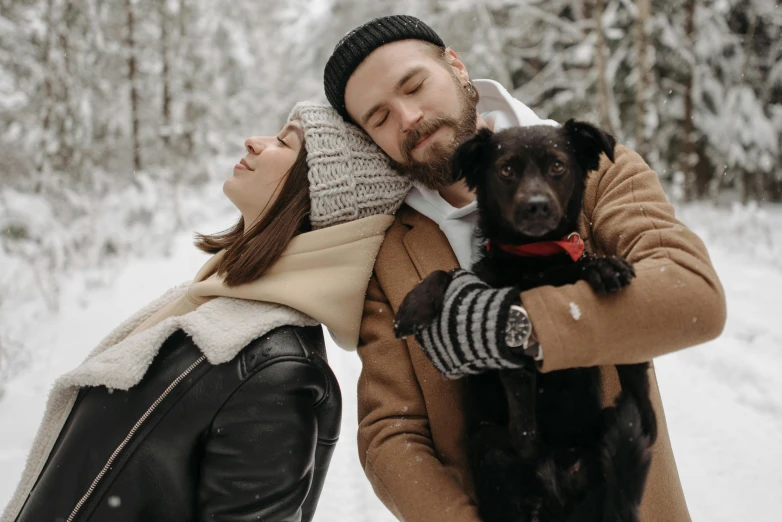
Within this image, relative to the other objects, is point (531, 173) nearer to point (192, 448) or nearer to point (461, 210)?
point (461, 210)

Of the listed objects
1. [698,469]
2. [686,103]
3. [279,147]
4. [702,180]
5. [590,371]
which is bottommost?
[702,180]

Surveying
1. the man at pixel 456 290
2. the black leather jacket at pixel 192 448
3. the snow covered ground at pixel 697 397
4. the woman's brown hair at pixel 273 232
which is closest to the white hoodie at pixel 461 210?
the man at pixel 456 290

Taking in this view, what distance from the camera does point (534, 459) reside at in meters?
1.87

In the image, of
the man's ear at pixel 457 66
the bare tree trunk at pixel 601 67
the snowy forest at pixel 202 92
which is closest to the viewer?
the man's ear at pixel 457 66

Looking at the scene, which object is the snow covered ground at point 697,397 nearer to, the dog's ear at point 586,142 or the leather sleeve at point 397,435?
the leather sleeve at point 397,435

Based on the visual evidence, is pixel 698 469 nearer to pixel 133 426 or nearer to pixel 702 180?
pixel 133 426

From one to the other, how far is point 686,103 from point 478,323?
14.2 metres

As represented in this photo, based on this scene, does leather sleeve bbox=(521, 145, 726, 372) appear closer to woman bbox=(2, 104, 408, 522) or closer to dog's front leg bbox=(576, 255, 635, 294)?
dog's front leg bbox=(576, 255, 635, 294)

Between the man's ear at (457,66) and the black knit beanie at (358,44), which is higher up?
the black knit beanie at (358,44)

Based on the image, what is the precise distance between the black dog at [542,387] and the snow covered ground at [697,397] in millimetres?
1922

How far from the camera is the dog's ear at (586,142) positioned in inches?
82.1

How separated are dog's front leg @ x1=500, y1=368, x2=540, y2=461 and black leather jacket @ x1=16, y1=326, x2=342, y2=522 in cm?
70

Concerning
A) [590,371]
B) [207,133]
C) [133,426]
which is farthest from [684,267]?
[207,133]

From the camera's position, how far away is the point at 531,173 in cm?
205
